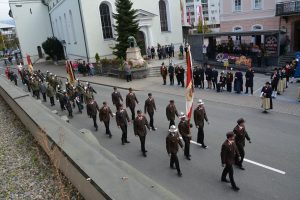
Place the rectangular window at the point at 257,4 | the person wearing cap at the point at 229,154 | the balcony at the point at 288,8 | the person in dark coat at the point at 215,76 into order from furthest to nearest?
the rectangular window at the point at 257,4 → the balcony at the point at 288,8 → the person in dark coat at the point at 215,76 → the person wearing cap at the point at 229,154

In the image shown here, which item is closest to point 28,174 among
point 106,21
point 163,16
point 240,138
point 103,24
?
point 240,138

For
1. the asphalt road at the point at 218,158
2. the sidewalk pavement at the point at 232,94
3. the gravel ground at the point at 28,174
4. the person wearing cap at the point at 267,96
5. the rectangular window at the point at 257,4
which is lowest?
the asphalt road at the point at 218,158

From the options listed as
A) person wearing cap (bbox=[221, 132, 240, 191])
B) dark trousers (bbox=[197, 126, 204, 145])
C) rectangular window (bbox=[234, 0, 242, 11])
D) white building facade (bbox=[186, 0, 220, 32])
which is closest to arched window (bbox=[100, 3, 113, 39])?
rectangular window (bbox=[234, 0, 242, 11])

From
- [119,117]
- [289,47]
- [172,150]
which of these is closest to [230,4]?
[289,47]

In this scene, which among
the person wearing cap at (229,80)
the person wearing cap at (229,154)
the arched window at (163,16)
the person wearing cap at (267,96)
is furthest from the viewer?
the arched window at (163,16)

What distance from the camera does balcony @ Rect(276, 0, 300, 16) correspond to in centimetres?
2469

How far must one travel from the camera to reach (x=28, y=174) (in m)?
6.17

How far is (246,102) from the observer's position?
16578 mm

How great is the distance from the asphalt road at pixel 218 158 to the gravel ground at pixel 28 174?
3.68 m

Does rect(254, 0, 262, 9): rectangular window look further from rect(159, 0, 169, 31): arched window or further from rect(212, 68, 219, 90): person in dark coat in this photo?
rect(159, 0, 169, 31): arched window

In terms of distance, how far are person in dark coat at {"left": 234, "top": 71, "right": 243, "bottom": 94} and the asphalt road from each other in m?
3.36

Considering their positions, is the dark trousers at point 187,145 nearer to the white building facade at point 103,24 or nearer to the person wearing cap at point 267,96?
the person wearing cap at point 267,96

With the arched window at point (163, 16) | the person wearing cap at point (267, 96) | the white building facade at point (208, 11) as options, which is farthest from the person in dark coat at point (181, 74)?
the white building facade at point (208, 11)

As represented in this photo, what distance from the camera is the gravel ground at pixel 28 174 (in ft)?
17.4
